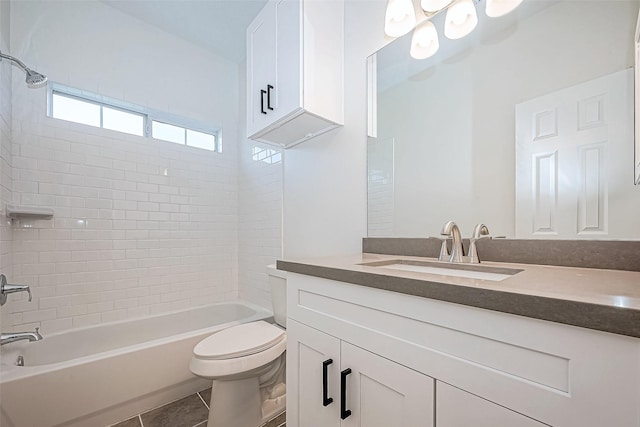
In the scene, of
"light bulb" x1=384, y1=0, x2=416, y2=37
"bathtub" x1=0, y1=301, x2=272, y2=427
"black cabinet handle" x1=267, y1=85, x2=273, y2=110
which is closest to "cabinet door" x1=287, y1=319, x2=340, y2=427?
"bathtub" x1=0, y1=301, x2=272, y2=427

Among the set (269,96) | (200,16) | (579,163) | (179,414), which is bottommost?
(179,414)

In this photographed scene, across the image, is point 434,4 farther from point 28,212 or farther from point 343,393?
point 28,212

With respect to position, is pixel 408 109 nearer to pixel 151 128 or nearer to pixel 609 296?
pixel 609 296

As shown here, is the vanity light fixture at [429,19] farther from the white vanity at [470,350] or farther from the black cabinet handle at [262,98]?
the white vanity at [470,350]

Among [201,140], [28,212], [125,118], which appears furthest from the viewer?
[201,140]

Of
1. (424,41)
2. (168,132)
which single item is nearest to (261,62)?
(424,41)

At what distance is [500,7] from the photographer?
1.08 meters

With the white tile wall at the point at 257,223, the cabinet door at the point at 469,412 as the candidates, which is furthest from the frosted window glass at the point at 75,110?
the cabinet door at the point at 469,412

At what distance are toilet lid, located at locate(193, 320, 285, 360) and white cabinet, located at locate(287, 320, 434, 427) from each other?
393 mm

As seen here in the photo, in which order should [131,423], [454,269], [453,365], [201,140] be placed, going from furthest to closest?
[201,140] < [131,423] < [454,269] < [453,365]

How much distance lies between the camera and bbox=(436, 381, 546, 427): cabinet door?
52cm

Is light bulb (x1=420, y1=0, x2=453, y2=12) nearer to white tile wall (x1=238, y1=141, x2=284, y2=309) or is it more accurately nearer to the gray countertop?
the gray countertop

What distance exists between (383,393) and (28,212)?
7.32ft

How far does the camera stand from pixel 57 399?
138cm
